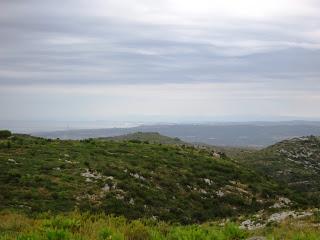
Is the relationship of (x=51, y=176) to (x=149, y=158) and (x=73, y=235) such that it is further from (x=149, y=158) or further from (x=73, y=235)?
(x=73, y=235)

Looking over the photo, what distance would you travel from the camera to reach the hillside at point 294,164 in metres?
54.4

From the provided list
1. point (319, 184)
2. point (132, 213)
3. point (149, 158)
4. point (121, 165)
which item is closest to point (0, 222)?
point (132, 213)

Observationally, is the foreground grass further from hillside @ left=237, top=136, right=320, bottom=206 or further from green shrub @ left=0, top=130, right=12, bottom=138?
green shrub @ left=0, top=130, right=12, bottom=138

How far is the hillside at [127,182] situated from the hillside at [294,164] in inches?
371

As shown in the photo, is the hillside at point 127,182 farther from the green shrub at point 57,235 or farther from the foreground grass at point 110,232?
the green shrub at point 57,235

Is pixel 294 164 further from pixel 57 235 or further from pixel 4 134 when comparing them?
pixel 57 235

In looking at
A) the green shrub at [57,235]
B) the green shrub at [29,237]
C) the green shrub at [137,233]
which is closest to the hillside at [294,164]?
the green shrub at [137,233]

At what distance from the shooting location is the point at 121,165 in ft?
127

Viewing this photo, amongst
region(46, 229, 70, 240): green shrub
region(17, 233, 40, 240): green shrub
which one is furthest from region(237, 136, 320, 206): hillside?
region(17, 233, 40, 240): green shrub

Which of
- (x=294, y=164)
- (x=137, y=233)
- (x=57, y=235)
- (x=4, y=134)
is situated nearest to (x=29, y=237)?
(x=57, y=235)

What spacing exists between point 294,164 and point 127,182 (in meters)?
38.8

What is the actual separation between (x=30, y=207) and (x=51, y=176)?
6.68 m

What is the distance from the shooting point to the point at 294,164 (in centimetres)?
6612

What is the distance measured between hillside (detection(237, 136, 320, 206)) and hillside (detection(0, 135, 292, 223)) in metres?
9.42
